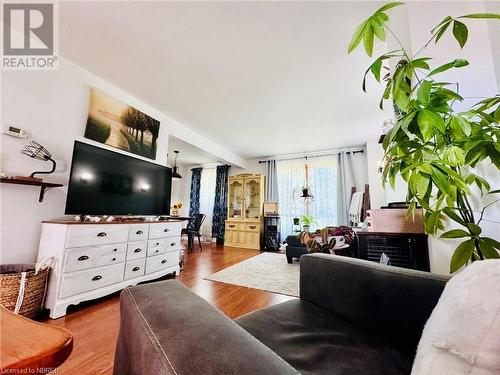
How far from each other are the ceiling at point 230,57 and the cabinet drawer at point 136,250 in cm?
190

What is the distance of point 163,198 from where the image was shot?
2.79 m

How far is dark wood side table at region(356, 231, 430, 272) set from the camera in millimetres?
1183

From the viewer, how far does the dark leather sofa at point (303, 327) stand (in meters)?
0.32

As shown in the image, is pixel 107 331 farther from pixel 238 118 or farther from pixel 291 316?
pixel 238 118

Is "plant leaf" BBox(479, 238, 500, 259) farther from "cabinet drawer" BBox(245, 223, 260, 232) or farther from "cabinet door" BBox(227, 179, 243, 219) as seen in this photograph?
"cabinet door" BBox(227, 179, 243, 219)

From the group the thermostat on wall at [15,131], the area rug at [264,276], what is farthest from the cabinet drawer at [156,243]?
the thermostat on wall at [15,131]

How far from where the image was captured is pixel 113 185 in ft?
7.10

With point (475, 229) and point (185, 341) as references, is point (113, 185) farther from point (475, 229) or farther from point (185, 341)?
point (475, 229)

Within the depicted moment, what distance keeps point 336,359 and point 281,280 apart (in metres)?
2.06

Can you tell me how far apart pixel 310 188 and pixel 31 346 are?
5.03m

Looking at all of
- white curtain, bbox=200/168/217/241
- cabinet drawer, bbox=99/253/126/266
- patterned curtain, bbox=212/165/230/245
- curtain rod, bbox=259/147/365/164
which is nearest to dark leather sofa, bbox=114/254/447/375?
cabinet drawer, bbox=99/253/126/266

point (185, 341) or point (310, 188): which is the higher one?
point (310, 188)

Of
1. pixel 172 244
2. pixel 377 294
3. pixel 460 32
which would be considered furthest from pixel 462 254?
pixel 172 244

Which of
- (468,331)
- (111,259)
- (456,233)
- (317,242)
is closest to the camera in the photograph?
(468,331)
